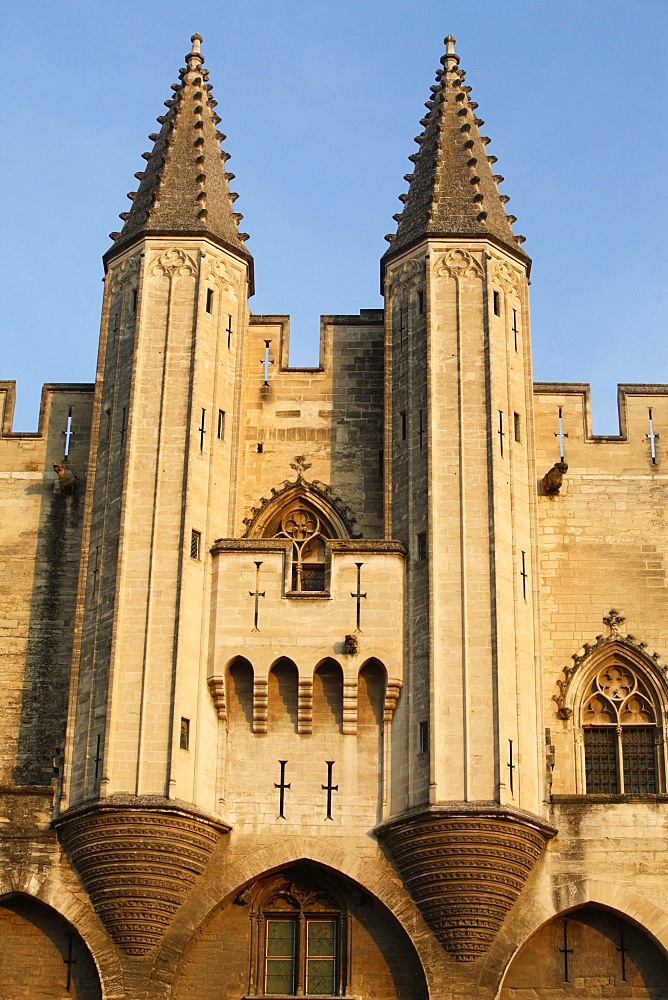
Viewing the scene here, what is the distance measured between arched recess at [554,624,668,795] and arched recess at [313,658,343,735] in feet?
11.1

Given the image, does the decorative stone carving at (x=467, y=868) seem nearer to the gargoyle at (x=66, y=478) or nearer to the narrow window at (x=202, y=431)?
the narrow window at (x=202, y=431)

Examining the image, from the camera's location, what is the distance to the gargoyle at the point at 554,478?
Result: 99.8 ft

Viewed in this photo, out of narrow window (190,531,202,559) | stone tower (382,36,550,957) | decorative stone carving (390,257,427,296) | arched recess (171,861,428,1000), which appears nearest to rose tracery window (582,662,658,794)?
stone tower (382,36,550,957)

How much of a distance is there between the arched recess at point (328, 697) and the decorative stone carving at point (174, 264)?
6437mm

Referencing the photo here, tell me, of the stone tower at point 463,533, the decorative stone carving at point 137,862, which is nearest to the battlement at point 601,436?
the stone tower at point 463,533

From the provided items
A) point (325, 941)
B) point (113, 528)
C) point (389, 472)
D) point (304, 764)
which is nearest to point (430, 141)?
point (389, 472)

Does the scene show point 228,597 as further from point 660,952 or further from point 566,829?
point 660,952

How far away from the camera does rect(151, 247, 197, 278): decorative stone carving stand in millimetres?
30422

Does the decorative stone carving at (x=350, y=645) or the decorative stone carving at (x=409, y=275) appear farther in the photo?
the decorative stone carving at (x=409, y=275)

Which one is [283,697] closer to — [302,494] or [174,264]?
[302,494]

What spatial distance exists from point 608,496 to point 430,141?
650 cm

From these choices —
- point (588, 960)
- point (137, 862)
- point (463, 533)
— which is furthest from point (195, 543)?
point (588, 960)

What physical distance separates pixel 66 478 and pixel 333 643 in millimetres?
5132

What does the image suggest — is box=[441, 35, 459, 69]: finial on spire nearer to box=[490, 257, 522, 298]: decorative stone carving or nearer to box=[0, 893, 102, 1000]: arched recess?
box=[490, 257, 522, 298]: decorative stone carving
